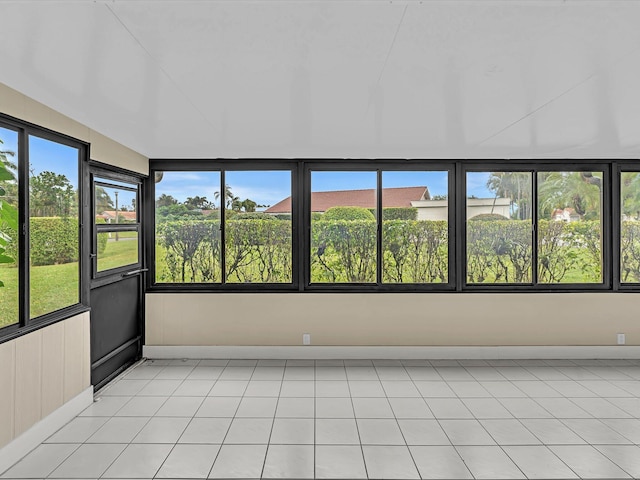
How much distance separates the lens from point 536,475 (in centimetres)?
259

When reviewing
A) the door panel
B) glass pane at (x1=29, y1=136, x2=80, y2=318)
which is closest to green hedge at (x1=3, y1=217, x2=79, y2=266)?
glass pane at (x1=29, y1=136, x2=80, y2=318)

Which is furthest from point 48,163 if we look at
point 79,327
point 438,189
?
point 438,189

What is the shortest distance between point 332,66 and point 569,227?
13.8 ft

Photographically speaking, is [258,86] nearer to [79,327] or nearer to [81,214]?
[81,214]

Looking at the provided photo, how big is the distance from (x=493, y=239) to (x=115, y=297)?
4290mm

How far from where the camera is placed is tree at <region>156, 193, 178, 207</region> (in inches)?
200

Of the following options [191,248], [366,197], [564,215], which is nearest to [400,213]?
[366,197]

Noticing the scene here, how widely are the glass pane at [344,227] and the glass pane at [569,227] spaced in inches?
80.3

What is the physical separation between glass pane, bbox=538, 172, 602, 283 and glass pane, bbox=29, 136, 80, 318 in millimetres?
4923

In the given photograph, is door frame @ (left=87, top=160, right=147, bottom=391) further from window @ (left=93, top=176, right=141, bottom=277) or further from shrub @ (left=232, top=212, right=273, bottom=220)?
shrub @ (left=232, top=212, right=273, bottom=220)

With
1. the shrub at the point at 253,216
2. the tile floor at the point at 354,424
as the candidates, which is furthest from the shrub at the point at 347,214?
the tile floor at the point at 354,424

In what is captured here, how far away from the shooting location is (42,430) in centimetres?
299

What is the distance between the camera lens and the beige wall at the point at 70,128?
2.68m

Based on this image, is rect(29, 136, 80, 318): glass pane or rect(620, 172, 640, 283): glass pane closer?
rect(29, 136, 80, 318): glass pane
